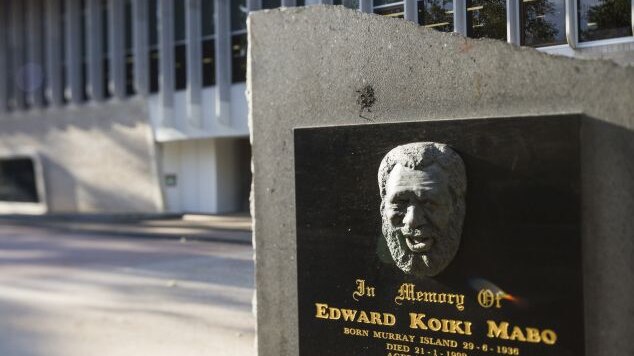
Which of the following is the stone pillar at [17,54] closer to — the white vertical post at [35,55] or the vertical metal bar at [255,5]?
the white vertical post at [35,55]

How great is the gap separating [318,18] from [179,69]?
1608 cm

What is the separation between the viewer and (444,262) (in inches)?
134

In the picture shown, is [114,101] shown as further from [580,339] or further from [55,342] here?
[580,339]

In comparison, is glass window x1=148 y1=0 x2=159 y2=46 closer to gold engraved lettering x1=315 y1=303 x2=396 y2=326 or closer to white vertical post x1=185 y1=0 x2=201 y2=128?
white vertical post x1=185 y1=0 x2=201 y2=128

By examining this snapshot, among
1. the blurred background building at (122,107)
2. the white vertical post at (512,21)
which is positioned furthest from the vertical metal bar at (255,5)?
the blurred background building at (122,107)

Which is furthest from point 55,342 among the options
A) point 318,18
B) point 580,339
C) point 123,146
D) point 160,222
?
point 123,146

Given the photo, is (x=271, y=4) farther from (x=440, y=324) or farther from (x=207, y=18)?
(x=207, y=18)

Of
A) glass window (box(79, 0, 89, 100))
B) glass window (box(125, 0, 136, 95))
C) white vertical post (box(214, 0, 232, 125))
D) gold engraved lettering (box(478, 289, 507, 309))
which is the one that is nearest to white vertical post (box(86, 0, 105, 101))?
glass window (box(79, 0, 89, 100))

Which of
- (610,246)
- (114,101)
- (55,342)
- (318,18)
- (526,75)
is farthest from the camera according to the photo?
(114,101)

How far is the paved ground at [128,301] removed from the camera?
584 cm

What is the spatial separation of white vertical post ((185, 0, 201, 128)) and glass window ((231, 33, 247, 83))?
158cm

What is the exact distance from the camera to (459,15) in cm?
387

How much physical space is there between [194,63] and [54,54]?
28.2 ft

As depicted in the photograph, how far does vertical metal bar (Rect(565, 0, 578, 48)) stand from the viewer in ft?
12.2
